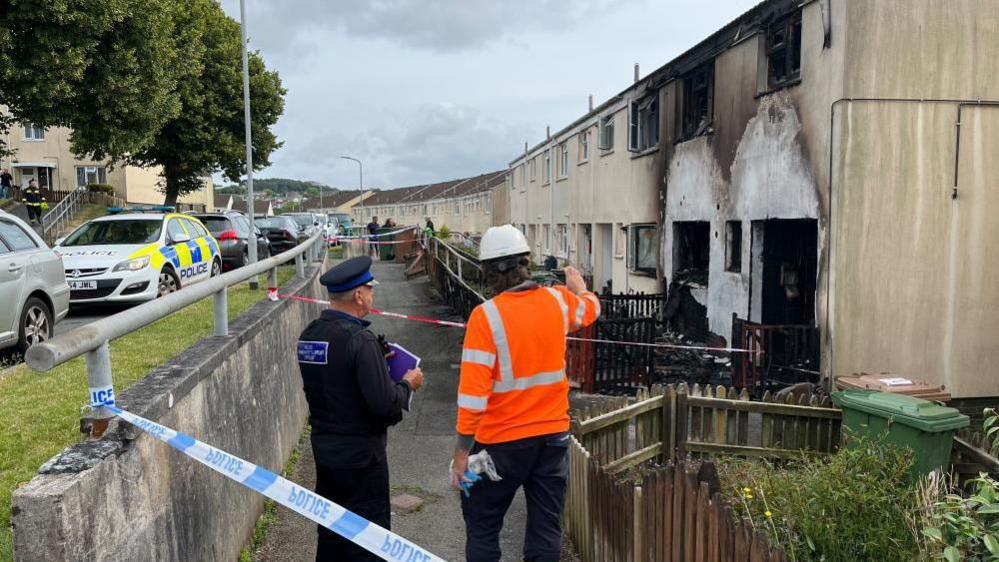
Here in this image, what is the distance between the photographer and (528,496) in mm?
3514

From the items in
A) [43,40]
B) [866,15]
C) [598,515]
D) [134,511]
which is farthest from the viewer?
[43,40]

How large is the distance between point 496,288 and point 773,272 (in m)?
7.96

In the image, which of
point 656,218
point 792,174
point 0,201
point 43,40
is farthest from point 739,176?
point 0,201

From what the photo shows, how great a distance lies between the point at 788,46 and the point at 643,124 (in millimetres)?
5737

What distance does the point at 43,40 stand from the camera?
40.3ft

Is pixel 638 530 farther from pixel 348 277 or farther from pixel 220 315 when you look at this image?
pixel 220 315

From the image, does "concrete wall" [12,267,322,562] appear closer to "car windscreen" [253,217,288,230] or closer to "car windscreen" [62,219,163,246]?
"car windscreen" [62,219,163,246]

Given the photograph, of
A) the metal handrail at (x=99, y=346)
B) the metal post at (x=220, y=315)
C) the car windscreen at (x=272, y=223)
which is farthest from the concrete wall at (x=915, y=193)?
the car windscreen at (x=272, y=223)

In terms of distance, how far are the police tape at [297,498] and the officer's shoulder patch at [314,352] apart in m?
0.63

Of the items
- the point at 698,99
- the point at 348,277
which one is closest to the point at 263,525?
the point at 348,277

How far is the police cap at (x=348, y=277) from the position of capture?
332cm

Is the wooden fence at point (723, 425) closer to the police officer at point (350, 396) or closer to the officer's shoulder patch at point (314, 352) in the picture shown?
the police officer at point (350, 396)

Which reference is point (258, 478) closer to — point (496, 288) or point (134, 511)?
point (134, 511)

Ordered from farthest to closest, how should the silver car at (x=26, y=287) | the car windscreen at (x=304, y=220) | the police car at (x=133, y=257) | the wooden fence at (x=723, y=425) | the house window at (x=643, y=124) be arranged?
1. the car windscreen at (x=304, y=220)
2. the house window at (x=643, y=124)
3. the police car at (x=133, y=257)
4. the silver car at (x=26, y=287)
5. the wooden fence at (x=723, y=425)
